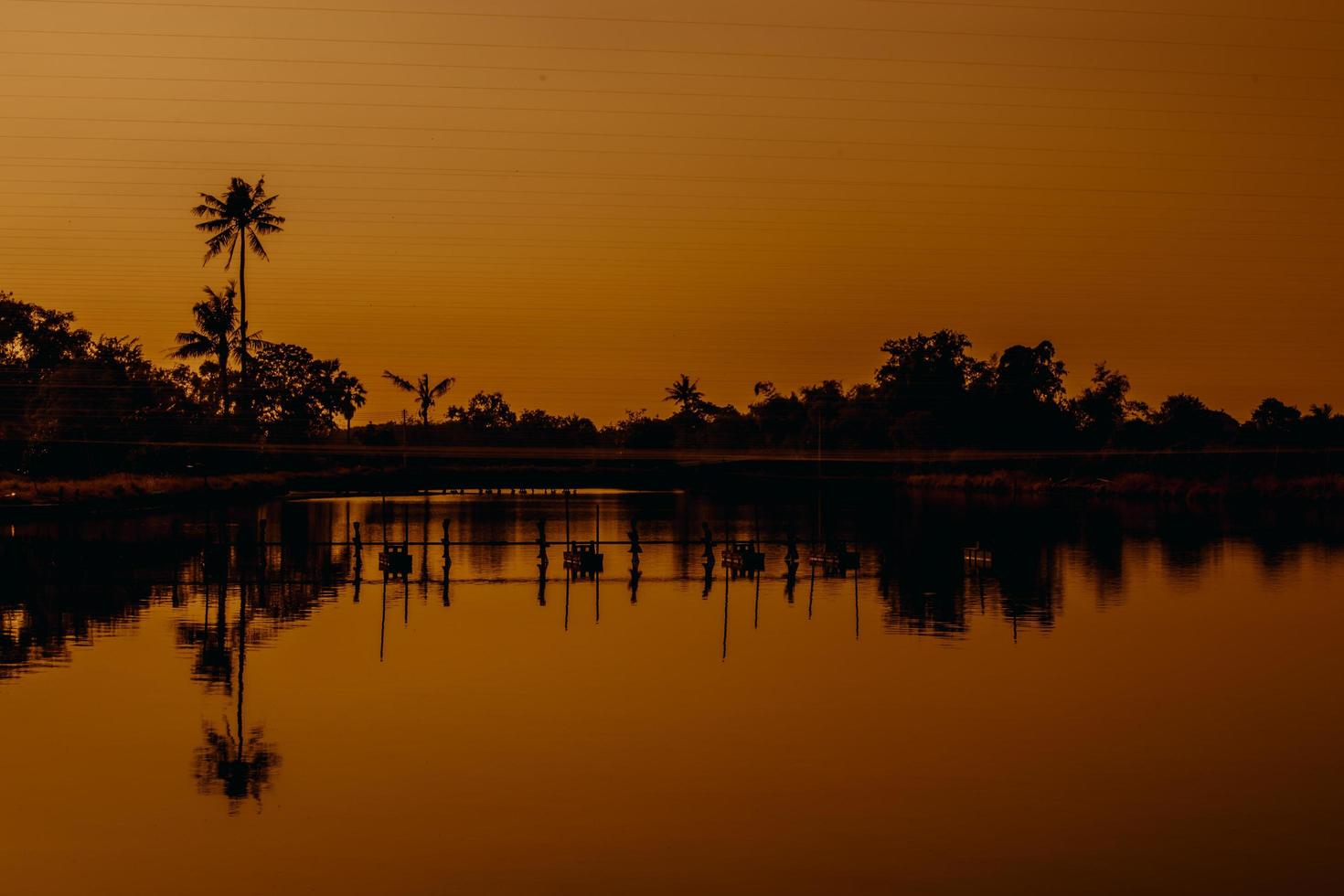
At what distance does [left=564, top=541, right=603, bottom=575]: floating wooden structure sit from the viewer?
47438 millimetres

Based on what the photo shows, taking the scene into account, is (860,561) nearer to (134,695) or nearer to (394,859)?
(134,695)

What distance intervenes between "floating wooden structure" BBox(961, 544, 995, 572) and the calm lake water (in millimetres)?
856

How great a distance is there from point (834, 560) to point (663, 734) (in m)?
25.8

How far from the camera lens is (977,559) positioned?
48.4 m

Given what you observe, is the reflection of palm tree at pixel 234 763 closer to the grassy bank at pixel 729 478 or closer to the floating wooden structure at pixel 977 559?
the floating wooden structure at pixel 977 559

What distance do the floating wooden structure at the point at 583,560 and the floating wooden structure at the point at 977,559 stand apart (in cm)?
1176

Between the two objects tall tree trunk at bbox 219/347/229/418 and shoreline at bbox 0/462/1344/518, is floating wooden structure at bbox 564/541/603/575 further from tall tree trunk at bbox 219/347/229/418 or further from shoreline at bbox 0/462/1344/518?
tall tree trunk at bbox 219/347/229/418

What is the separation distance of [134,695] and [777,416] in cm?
11646

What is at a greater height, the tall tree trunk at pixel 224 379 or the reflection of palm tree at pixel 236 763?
the tall tree trunk at pixel 224 379

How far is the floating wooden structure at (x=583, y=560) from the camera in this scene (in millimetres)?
47438

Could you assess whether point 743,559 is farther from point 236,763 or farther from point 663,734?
point 236,763

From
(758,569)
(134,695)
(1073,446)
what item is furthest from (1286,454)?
(134,695)

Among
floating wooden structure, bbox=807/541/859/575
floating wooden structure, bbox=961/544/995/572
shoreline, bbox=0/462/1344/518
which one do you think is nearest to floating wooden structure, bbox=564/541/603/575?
floating wooden structure, bbox=807/541/859/575

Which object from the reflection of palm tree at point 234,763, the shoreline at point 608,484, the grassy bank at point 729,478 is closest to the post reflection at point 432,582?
the reflection of palm tree at point 234,763
